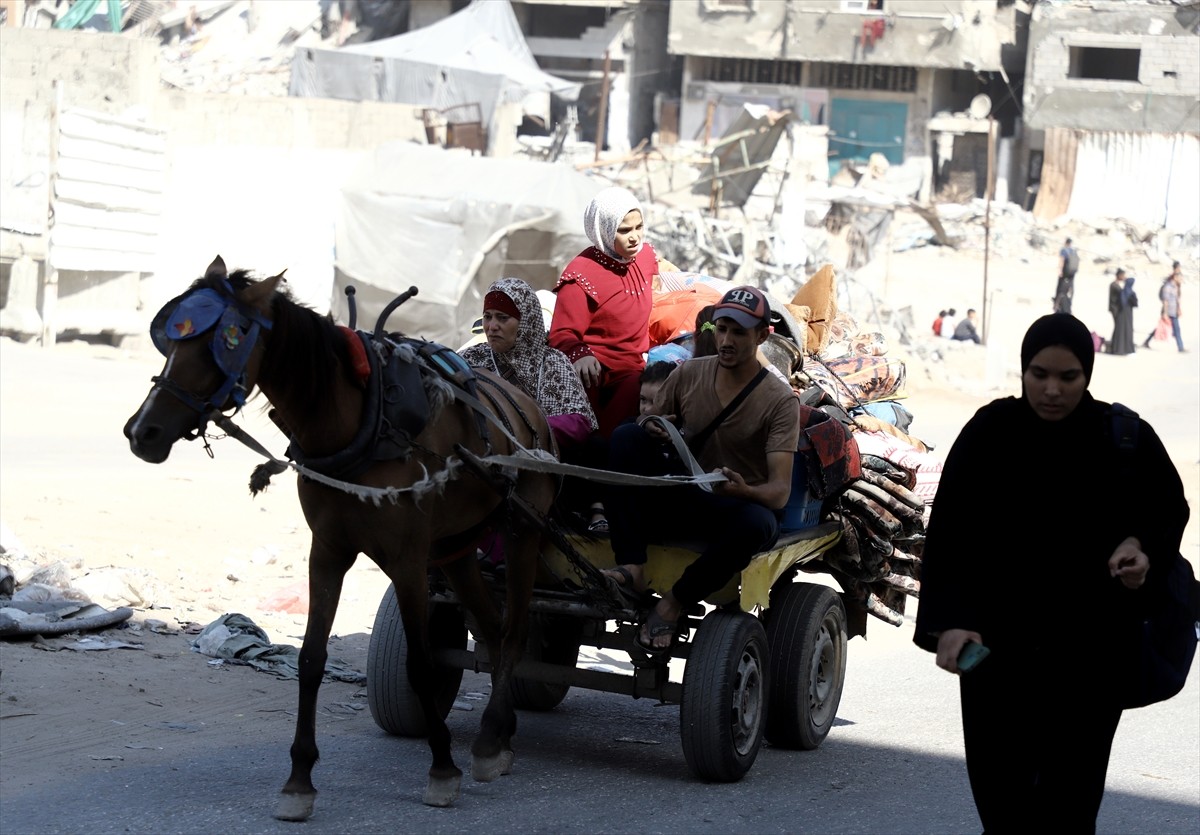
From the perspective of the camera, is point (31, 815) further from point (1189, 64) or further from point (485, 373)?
point (1189, 64)

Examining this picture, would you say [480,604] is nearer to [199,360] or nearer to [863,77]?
[199,360]

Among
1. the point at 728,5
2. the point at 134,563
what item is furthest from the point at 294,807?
the point at 728,5

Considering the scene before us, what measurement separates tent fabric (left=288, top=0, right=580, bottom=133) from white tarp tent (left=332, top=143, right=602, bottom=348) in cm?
2178

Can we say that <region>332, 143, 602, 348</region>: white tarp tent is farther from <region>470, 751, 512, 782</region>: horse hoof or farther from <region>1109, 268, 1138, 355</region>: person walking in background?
<region>470, 751, 512, 782</region>: horse hoof

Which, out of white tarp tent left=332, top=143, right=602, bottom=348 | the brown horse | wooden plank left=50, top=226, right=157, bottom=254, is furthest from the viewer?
white tarp tent left=332, top=143, right=602, bottom=348

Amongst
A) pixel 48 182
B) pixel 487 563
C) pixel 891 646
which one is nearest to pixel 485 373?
pixel 487 563

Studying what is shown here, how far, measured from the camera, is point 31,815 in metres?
5.25

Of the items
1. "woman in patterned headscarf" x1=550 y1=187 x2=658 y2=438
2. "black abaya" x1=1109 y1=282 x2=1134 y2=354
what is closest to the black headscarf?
"woman in patterned headscarf" x1=550 y1=187 x2=658 y2=438

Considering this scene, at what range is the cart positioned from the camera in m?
6.13

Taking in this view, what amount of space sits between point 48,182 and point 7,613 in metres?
12.5

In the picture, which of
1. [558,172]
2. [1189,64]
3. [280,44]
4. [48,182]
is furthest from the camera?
[280,44]

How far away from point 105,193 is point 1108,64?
4111 cm

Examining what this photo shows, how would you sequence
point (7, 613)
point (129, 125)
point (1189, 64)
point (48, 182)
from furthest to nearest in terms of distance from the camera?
point (1189, 64) < point (129, 125) < point (48, 182) < point (7, 613)

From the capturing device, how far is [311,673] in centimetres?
542
